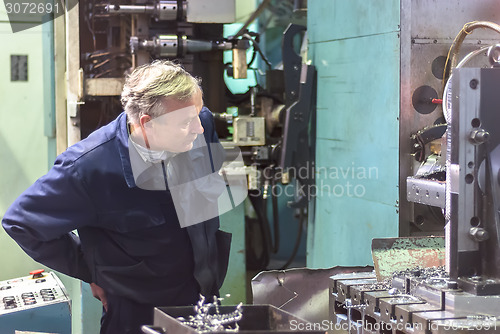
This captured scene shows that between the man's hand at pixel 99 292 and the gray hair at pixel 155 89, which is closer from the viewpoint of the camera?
the gray hair at pixel 155 89

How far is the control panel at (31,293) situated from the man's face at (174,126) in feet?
2.17

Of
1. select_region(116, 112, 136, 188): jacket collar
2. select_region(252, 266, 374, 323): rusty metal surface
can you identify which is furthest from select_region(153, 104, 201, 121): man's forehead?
select_region(252, 266, 374, 323): rusty metal surface

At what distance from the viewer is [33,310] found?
2.16 m

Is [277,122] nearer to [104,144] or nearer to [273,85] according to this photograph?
[273,85]

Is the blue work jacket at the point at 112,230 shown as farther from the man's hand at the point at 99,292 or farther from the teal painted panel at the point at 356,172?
the teal painted panel at the point at 356,172

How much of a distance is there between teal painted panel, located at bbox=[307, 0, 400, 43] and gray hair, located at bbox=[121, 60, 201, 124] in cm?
87

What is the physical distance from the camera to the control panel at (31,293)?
7.25 feet

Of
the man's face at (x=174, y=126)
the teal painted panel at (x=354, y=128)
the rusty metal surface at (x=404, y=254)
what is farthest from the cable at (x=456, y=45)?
the man's face at (x=174, y=126)

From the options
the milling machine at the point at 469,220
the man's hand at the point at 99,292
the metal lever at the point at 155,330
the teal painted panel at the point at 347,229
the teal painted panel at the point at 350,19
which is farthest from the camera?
the teal painted panel at the point at 347,229

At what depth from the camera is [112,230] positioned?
2027 mm

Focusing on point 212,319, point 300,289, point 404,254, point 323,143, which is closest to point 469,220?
point 404,254

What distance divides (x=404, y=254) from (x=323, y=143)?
1248 millimetres

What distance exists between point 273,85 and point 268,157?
0.38 metres

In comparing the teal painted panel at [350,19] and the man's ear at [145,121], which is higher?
the teal painted panel at [350,19]
